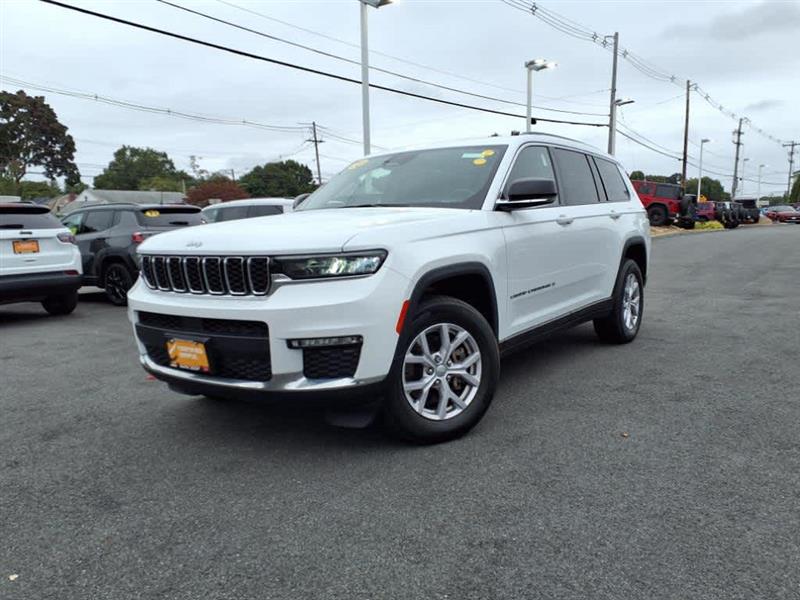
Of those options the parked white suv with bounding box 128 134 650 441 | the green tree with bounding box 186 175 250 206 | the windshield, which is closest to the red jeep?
the parked white suv with bounding box 128 134 650 441

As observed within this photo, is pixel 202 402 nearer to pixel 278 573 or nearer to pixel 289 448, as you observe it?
pixel 289 448

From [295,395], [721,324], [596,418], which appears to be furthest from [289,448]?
[721,324]

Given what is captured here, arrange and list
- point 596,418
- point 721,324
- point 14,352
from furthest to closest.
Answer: point 721,324 → point 14,352 → point 596,418

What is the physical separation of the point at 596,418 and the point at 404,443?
129 cm

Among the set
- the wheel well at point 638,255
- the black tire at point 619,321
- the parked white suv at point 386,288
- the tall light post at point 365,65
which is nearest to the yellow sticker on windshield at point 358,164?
the parked white suv at point 386,288

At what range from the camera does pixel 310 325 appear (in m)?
2.95

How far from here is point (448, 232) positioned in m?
3.53

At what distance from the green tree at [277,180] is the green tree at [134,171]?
859 inches

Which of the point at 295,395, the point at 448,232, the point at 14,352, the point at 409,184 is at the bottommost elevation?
the point at 14,352

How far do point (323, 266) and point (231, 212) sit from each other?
10.3m

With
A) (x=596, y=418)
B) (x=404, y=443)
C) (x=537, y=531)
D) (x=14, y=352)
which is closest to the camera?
(x=537, y=531)

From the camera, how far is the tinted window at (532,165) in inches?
169

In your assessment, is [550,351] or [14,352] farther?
[14,352]

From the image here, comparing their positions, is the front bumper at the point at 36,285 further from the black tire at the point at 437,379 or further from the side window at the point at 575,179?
the side window at the point at 575,179
